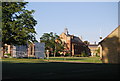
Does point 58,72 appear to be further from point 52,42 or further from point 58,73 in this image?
point 52,42

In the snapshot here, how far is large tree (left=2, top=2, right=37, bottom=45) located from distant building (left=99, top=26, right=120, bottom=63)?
1764 cm

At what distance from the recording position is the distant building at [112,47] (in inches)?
1334

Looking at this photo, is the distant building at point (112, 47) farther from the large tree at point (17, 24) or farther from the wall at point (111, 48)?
the large tree at point (17, 24)

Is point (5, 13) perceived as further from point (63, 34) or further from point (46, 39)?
point (63, 34)

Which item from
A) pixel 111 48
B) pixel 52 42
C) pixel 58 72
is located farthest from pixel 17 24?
pixel 52 42

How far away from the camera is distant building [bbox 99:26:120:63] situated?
33.9 metres

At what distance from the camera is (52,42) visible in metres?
106

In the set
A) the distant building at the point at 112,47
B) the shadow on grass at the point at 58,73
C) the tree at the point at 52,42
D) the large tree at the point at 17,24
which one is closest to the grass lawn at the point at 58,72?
the shadow on grass at the point at 58,73

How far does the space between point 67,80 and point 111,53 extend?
86.0ft

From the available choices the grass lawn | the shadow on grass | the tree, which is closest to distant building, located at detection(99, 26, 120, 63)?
the grass lawn

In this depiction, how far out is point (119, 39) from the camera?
33.4 m

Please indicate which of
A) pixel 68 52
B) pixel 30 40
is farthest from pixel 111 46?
pixel 68 52

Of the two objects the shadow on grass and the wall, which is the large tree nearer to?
the wall

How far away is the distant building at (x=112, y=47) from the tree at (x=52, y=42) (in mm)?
67923
